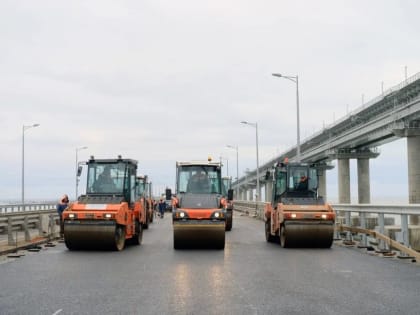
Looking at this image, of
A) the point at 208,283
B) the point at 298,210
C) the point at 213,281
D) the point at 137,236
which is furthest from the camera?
the point at 137,236

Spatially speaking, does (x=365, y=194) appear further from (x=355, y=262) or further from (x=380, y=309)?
(x=380, y=309)

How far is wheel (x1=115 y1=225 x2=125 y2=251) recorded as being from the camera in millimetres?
16422

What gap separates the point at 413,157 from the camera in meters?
45.2

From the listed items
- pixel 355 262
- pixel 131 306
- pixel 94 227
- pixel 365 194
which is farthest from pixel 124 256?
pixel 365 194

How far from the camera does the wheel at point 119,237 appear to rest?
16.4m

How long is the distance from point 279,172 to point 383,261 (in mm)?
6381

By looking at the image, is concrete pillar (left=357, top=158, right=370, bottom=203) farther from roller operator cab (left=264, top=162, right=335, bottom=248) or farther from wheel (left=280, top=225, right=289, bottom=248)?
wheel (left=280, top=225, right=289, bottom=248)

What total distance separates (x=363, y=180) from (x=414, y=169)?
2420 centimetres

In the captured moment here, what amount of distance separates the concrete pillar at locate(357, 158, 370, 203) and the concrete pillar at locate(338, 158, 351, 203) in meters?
1.51

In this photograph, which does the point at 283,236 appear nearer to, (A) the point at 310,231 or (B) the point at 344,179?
(A) the point at 310,231

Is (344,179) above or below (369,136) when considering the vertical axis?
below

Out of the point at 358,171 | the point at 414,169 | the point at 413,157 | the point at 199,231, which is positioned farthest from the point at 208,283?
the point at 358,171

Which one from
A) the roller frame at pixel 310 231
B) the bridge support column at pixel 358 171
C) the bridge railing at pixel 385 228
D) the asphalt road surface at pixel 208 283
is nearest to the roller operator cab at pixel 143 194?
the roller frame at pixel 310 231

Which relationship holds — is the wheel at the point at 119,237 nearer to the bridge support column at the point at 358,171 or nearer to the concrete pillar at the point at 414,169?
the concrete pillar at the point at 414,169
